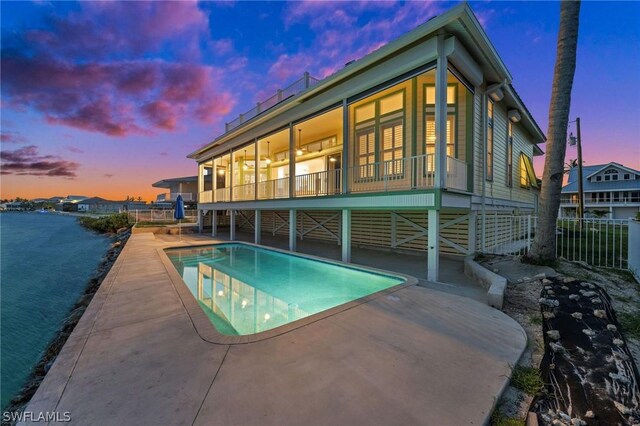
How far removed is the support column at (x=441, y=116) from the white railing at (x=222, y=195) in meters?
12.5

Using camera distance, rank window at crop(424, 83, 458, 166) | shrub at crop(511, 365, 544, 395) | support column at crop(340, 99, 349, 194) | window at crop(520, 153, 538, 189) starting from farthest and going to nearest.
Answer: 1. window at crop(520, 153, 538, 189)
2. support column at crop(340, 99, 349, 194)
3. window at crop(424, 83, 458, 166)
4. shrub at crop(511, 365, 544, 395)

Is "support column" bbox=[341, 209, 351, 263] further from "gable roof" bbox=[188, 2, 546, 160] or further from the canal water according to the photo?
the canal water

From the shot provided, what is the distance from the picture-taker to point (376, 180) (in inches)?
365

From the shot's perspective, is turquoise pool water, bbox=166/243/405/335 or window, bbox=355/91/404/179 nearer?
turquoise pool water, bbox=166/243/405/335

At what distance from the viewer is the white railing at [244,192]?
13.9 meters

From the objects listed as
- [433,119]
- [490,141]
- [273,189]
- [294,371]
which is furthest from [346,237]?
[490,141]

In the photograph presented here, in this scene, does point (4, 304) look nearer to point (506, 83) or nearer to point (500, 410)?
point (500, 410)

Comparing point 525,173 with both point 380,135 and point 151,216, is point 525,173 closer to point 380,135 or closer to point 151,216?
point 380,135

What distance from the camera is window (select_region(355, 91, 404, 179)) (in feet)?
29.5

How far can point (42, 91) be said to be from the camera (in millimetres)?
14711

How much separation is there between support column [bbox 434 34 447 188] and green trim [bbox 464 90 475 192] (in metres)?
2.53

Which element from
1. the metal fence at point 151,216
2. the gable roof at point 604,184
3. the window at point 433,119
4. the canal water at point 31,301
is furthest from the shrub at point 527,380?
the gable roof at point 604,184

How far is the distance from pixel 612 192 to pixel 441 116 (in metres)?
43.7

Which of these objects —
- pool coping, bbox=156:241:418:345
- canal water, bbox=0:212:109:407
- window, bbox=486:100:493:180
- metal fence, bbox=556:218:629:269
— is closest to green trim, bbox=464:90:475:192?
window, bbox=486:100:493:180
